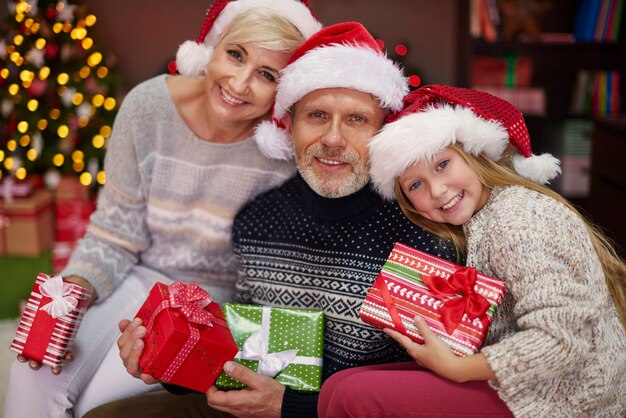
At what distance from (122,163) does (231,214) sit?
389 mm

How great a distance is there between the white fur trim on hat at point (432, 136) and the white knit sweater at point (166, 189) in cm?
53

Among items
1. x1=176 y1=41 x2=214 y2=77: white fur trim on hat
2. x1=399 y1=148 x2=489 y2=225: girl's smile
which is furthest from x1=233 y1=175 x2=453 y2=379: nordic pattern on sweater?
x1=176 y1=41 x2=214 y2=77: white fur trim on hat

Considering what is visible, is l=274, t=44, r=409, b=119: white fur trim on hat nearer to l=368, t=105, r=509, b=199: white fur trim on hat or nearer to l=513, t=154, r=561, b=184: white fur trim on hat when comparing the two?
l=368, t=105, r=509, b=199: white fur trim on hat

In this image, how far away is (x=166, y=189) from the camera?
Answer: 2.31 meters

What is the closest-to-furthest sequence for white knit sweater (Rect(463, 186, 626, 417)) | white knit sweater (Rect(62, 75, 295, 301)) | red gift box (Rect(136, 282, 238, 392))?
white knit sweater (Rect(463, 186, 626, 417))
red gift box (Rect(136, 282, 238, 392))
white knit sweater (Rect(62, 75, 295, 301))

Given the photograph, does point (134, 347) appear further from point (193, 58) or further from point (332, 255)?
point (193, 58)

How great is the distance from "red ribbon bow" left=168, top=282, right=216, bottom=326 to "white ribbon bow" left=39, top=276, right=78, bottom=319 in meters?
0.34

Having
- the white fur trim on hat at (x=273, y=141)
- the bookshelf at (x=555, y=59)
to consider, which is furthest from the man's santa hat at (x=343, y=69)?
the bookshelf at (x=555, y=59)

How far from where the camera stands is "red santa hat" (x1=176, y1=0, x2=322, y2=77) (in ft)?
7.07

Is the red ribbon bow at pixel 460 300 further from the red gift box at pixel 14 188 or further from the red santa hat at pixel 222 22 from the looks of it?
the red gift box at pixel 14 188

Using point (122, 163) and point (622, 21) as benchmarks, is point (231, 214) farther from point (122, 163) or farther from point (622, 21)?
point (622, 21)

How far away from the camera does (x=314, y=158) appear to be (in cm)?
200

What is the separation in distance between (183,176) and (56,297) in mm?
574

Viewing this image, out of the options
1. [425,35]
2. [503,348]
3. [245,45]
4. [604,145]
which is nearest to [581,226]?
[503,348]
